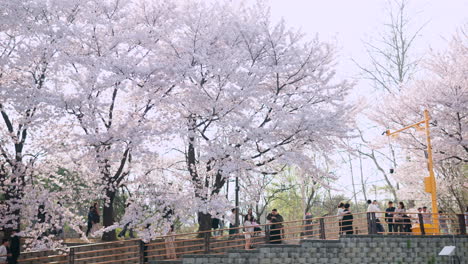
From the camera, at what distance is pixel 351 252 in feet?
58.2

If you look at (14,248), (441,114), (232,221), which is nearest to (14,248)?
(14,248)

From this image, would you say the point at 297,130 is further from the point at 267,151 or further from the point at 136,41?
the point at 136,41

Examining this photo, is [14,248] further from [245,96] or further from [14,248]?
[245,96]

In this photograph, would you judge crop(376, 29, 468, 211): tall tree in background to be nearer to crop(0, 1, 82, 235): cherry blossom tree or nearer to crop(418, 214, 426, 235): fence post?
crop(418, 214, 426, 235): fence post

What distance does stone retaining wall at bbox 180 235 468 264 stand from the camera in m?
16.9

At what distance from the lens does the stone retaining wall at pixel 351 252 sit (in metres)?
16.9

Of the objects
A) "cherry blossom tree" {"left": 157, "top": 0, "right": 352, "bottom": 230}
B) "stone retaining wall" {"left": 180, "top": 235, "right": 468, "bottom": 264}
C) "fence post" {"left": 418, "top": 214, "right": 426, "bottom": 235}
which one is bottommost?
"stone retaining wall" {"left": 180, "top": 235, "right": 468, "bottom": 264}

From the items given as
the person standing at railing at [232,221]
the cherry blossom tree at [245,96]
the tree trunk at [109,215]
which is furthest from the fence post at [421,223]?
the tree trunk at [109,215]

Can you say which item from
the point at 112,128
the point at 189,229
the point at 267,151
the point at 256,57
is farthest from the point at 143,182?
the point at 189,229

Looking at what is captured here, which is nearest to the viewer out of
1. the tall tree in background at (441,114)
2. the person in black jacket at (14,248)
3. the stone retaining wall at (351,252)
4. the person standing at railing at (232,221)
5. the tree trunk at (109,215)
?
the person in black jacket at (14,248)

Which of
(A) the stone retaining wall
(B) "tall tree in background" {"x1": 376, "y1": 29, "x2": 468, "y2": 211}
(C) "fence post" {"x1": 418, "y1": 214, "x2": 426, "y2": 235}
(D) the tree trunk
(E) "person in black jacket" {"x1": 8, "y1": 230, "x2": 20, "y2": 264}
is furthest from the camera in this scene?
(B) "tall tree in background" {"x1": 376, "y1": 29, "x2": 468, "y2": 211}

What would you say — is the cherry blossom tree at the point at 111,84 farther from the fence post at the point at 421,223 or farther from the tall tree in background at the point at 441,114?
the tall tree in background at the point at 441,114

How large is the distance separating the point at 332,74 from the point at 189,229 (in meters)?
25.2

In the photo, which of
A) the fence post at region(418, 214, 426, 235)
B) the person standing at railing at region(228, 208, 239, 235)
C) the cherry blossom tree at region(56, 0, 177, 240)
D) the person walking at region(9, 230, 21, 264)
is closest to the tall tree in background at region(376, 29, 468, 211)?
the fence post at region(418, 214, 426, 235)
